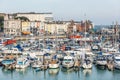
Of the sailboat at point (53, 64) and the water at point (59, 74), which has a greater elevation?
the sailboat at point (53, 64)

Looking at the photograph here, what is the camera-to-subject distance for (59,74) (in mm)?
28844

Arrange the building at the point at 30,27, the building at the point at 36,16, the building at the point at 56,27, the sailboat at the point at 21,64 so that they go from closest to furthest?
the sailboat at the point at 21,64 < the building at the point at 30,27 < the building at the point at 56,27 < the building at the point at 36,16

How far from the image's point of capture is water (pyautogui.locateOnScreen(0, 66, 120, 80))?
90.7 feet

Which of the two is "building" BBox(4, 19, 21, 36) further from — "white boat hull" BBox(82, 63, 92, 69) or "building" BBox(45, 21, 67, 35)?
"white boat hull" BBox(82, 63, 92, 69)

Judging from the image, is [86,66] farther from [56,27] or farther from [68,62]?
[56,27]

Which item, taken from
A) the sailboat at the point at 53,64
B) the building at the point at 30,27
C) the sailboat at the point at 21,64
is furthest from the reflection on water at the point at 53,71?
the building at the point at 30,27

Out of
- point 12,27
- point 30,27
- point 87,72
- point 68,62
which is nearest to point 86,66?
point 87,72

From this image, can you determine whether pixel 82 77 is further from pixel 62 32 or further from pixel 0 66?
pixel 62 32

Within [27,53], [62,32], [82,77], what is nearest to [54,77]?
[82,77]

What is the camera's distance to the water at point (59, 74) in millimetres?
27641

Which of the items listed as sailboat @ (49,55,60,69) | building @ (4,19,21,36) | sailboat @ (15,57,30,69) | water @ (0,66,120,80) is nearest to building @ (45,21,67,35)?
building @ (4,19,21,36)

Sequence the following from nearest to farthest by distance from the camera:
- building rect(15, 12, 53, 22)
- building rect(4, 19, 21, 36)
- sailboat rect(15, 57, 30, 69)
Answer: sailboat rect(15, 57, 30, 69), building rect(4, 19, 21, 36), building rect(15, 12, 53, 22)

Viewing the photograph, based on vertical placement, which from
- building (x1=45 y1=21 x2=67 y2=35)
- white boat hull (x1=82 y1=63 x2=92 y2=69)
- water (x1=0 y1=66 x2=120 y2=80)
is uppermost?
building (x1=45 y1=21 x2=67 y2=35)

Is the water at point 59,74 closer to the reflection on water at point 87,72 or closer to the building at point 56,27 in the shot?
the reflection on water at point 87,72
